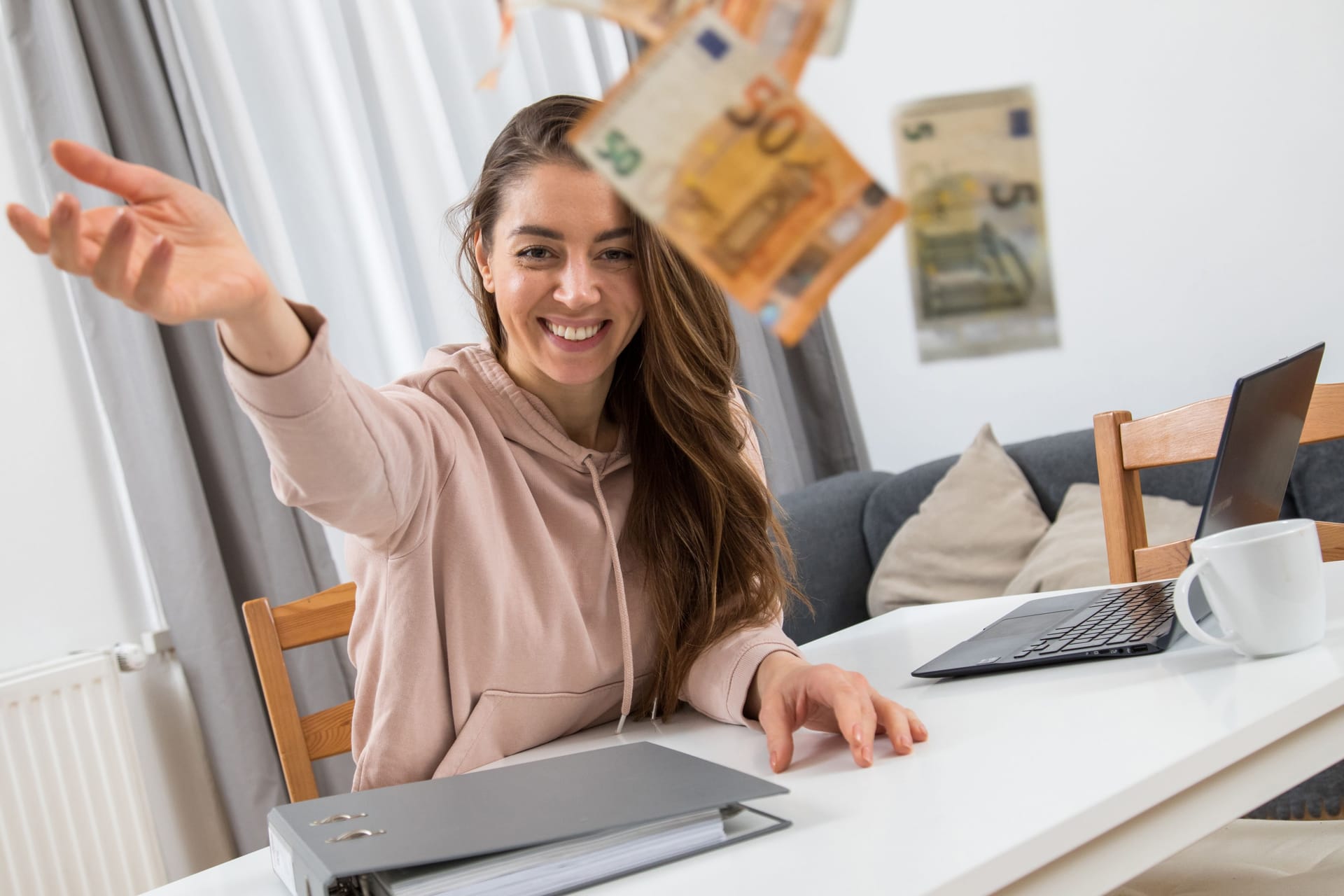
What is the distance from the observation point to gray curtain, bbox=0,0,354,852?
2.08 metres

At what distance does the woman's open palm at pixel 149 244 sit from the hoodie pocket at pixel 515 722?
1.85 feet

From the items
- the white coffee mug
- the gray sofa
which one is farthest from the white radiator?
the white coffee mug

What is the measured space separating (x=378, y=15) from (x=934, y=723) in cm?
227

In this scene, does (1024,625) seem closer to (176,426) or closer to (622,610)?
(622,610)

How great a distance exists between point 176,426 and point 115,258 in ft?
5.80

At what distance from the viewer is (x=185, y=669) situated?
2.17 metres

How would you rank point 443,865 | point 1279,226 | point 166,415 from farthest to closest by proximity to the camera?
1. point 1279,226
2. point 166,415
3. point 443,865

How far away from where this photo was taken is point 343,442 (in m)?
0.81

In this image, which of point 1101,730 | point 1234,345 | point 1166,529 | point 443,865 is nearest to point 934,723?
→ point 1101,730

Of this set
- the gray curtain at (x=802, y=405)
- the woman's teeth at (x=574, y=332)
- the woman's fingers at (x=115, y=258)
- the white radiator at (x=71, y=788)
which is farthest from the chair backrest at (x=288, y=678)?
the gray curtain at (x=802, y=405)

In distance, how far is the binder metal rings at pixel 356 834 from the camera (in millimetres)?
690

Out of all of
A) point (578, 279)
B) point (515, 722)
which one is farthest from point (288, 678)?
point (578, 279)

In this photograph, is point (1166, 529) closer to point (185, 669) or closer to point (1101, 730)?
point (1101, 730)

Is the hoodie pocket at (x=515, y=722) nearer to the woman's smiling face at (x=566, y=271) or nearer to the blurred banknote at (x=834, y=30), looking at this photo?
the woman's smiling face at (x=566, y=271)
